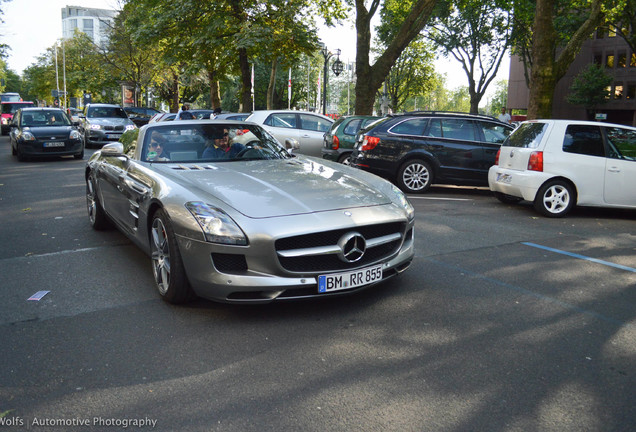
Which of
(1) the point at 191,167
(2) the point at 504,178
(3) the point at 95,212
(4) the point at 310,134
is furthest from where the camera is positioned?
(4) the point at 310,134

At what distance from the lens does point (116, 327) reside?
4117 millimetres

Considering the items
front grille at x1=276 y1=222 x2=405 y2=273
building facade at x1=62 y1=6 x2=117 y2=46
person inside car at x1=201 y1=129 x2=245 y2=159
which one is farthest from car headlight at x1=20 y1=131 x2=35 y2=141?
building facade at x1=62 y1=6 x2=117 y2=46

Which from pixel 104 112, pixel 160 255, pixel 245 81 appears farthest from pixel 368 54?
pixel 160 255

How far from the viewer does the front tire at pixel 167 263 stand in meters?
4.36

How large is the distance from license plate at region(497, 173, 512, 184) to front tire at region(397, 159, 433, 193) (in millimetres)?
2158

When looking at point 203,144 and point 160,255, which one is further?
point 203,144

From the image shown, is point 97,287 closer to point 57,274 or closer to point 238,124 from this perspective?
point 57,274

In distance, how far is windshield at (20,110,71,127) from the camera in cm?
1822

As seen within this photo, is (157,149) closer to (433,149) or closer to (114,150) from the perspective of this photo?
(114,150)

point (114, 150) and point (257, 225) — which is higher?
point (114, 150)

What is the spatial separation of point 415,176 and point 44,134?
38.5 feet

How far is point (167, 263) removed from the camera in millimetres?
4551

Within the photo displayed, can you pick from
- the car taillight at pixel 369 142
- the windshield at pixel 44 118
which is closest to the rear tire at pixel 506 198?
the car taillight at pixel 369 142

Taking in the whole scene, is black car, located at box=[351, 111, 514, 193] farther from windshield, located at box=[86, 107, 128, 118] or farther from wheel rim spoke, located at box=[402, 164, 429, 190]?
windshield, located at box=[86, 107, 128, 118]
